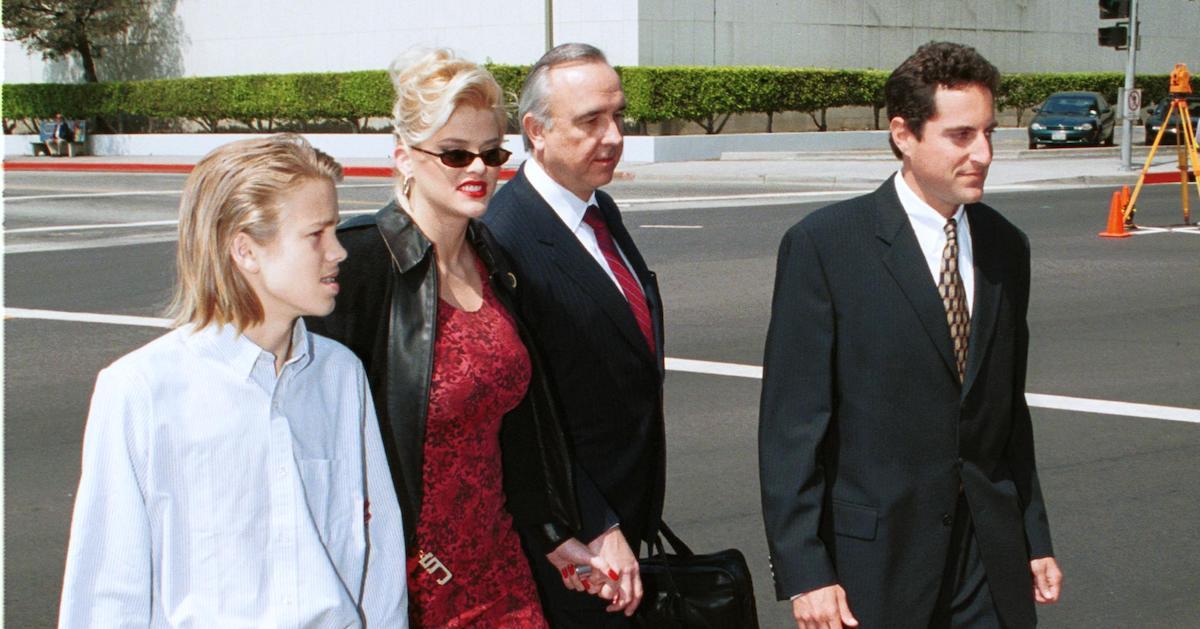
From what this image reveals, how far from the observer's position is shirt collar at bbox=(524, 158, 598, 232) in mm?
3477

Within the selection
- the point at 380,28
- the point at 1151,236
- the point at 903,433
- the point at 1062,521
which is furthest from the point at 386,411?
the point at 380,28

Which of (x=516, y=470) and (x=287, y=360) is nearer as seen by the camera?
(x=287, y=360)

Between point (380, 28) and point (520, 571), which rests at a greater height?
point (380, 28)

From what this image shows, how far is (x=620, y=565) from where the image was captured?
3.22 m

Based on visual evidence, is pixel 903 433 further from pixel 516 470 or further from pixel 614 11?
pixel 614 11

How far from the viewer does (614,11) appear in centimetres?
3506

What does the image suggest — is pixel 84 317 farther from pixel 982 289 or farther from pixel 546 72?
pixel 982 289

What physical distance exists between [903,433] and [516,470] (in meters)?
0.86

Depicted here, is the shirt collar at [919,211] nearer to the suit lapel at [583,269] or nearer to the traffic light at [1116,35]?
the suit lapel at [583,269]

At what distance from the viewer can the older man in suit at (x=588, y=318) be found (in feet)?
10.8

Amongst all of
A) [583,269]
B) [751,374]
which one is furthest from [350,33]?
[583,269]

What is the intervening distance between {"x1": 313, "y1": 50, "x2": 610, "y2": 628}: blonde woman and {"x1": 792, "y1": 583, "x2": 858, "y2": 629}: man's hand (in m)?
0.58

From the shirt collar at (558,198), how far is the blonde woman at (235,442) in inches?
40.8

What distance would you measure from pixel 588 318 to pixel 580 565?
582mm
